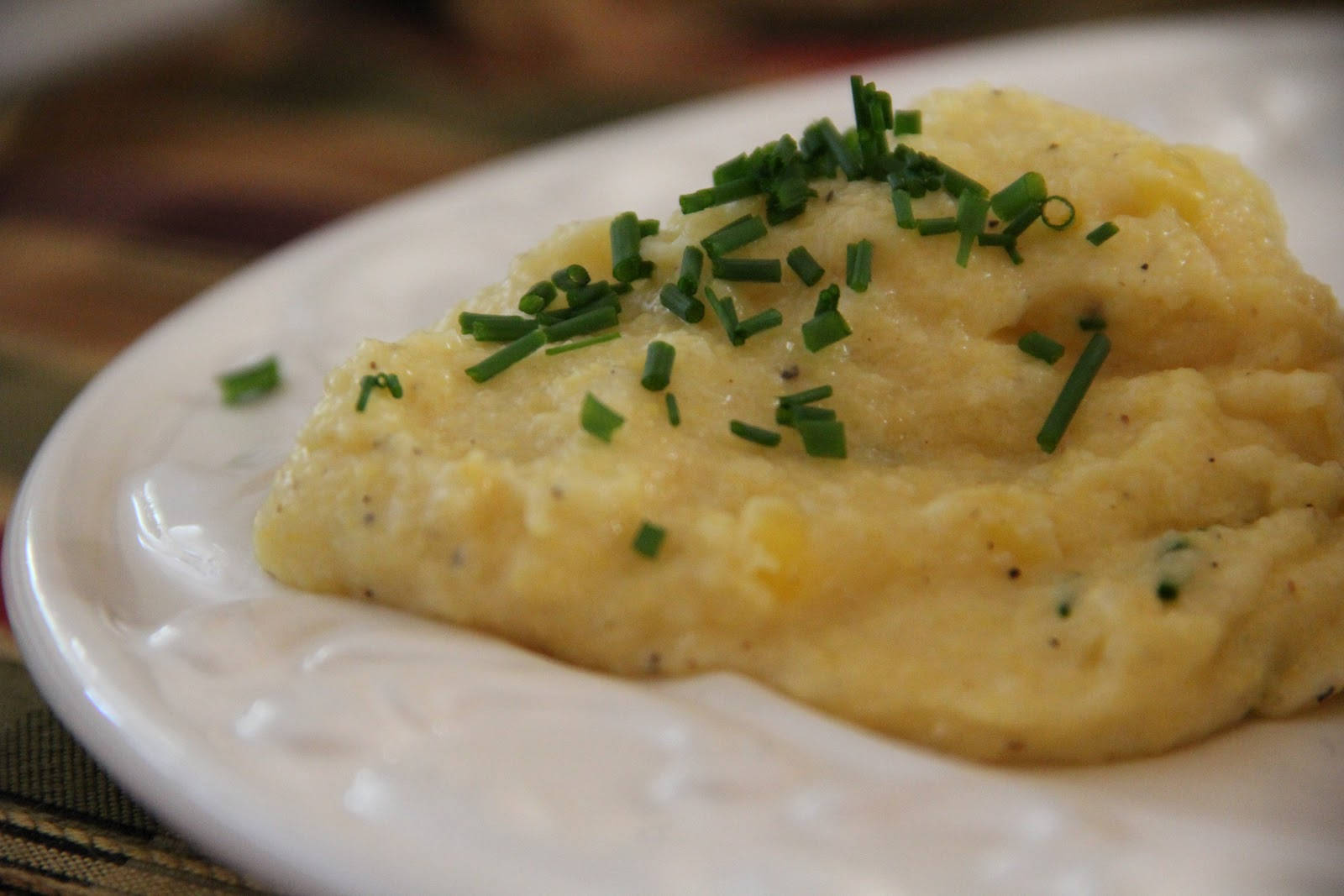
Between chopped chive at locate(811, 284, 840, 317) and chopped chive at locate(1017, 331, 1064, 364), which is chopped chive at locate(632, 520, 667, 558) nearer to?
chopped chive at locate(811, 284, 840, 317)

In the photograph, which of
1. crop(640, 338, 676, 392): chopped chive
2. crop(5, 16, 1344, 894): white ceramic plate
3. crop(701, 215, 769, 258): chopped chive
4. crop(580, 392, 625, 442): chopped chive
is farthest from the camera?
crop(701, 215, 769, 258): chopped chive

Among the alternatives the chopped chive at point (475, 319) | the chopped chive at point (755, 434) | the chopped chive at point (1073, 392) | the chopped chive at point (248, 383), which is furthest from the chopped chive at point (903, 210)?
the chopped chive at point (248, 383)

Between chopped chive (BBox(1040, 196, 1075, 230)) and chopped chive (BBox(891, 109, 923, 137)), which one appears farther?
chopped chive (BBox(891, 109, 923, 137))

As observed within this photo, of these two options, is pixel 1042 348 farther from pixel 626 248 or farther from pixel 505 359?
pixel 505 359

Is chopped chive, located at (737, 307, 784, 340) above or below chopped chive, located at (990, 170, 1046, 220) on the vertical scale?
below

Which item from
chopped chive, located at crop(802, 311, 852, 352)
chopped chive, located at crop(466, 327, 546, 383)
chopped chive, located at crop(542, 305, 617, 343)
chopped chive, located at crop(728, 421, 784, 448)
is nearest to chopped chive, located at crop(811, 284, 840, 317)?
chopped chive, located at crop(802, 311, 852, 352)

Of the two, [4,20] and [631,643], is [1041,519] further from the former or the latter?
[4,20]

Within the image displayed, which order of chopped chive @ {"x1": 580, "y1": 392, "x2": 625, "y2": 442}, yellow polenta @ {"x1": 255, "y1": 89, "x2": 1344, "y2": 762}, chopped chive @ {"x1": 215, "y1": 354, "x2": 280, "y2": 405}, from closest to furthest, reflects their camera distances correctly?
yellow polenta @ {"x1": 255, "y1": 89, "x2": 1344, "y2": 762}, chopped chive @ {"x1": 580, "y1": 392, "x2": 625, "y2": 442}, chopped chive @ {"x1": 215, "y1": 354, "x2": 280, "y2": 405}

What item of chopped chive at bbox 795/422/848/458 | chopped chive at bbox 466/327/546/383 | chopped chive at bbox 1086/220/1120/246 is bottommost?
chopped chive at bbox 795/422/848/458
